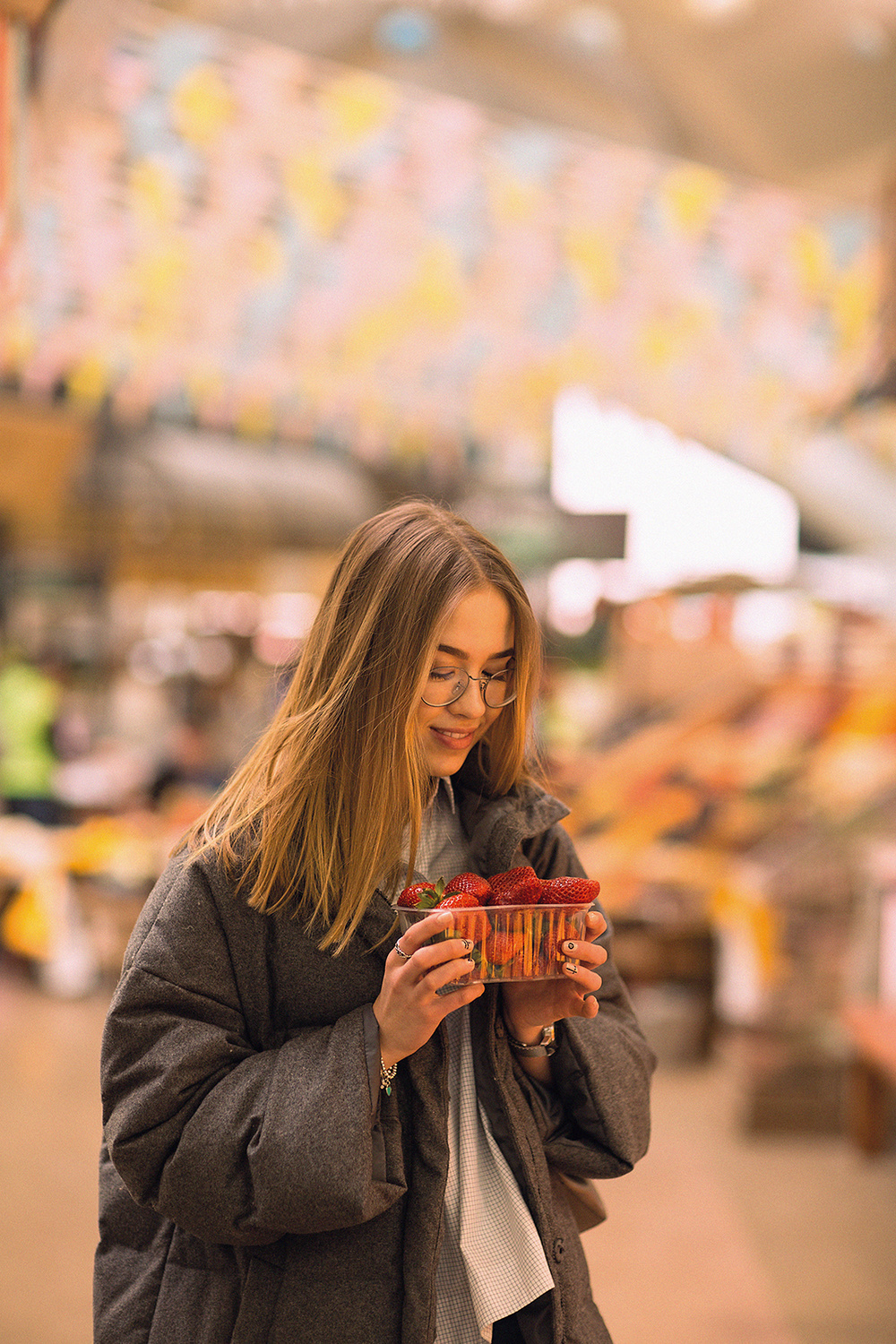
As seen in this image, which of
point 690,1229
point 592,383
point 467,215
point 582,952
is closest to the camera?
point 582,952

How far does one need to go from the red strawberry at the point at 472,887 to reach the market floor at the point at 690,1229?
2.12 meters

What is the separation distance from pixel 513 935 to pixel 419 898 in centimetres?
11

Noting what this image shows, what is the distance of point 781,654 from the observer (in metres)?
6.81

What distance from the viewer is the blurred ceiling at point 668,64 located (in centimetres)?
599

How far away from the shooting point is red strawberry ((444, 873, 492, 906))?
4.13 ft

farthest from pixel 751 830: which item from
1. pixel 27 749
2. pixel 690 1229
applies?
pixel 27 749

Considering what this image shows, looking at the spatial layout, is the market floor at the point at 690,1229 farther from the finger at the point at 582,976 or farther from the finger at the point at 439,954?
the finger at the point at 439,954

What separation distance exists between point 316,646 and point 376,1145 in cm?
55

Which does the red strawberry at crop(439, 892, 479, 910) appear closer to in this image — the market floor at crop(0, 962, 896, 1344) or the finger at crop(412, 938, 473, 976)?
the finger at crop(412, 938, 473, 976)

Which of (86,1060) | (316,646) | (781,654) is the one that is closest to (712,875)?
(781,654)

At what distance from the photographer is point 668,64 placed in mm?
6812

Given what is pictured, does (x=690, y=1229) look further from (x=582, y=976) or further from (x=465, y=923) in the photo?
(x=465, y=923)

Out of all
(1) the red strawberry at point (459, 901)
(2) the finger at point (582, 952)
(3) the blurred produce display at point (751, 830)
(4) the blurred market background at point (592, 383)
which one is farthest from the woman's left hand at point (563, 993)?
(3) the blurred produce display at point (751, 830)

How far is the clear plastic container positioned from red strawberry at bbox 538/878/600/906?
0.5 inches
